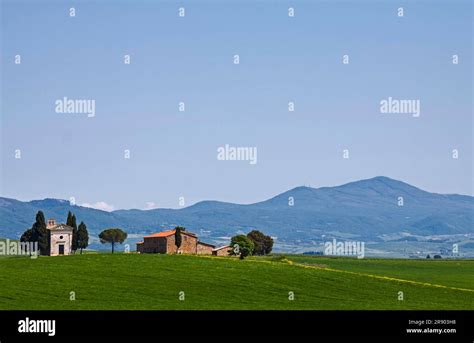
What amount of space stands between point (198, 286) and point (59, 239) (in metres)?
56.9

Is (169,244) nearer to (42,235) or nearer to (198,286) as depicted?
(42,235)

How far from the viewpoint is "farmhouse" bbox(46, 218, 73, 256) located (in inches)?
5320

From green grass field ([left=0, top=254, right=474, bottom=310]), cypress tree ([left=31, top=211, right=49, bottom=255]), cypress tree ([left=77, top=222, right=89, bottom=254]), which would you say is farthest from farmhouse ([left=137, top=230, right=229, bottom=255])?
green grass field ([left=0, top=254, right=474, bottom=310])

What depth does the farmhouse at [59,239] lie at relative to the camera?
135125 mm

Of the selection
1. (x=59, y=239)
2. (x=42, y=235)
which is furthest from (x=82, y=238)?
(x=42, y=235)

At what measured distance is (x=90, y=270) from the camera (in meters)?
94.4

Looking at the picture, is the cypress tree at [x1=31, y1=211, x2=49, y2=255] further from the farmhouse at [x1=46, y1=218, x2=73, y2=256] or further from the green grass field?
the green grass field

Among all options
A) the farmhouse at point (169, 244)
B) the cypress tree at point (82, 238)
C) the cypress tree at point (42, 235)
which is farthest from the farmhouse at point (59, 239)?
the farmhouse at point (169, 244)

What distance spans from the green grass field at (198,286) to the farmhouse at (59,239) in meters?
27.5

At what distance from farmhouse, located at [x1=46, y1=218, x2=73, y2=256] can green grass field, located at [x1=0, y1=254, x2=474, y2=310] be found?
90.2 feet

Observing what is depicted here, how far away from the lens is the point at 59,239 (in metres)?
136
